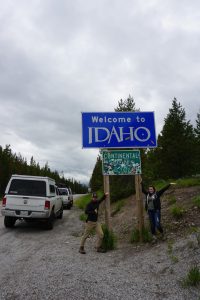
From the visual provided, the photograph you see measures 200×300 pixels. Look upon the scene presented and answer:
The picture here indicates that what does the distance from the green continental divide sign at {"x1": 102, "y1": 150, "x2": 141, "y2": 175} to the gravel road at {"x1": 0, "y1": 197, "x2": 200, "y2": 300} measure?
2358mm

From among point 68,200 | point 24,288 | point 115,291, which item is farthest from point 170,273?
point 68,200

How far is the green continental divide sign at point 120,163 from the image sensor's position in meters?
11.4

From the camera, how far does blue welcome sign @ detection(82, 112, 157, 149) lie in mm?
11680

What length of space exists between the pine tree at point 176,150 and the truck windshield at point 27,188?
2617 centimetres

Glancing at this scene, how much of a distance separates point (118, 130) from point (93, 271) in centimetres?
527

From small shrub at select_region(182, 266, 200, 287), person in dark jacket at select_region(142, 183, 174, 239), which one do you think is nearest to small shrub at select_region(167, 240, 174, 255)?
person in dark jacket at select_region(142, 183, 174, 239)

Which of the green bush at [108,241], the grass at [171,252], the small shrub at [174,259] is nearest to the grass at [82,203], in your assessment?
the green bush at [108,241]

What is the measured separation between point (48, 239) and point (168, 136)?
29999 millimetres

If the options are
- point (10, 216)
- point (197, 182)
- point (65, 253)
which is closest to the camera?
point (65, 253)

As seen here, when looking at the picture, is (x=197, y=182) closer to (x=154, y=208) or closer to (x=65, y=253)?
(x=154, y=208)

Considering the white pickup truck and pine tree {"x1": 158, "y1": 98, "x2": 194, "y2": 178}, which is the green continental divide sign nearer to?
the white pickup truck

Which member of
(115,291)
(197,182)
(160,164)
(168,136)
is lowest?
(115,291)

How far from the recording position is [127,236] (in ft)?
39.8

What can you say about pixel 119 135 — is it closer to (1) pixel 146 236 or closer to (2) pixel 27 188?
(1) pixel 146 236
